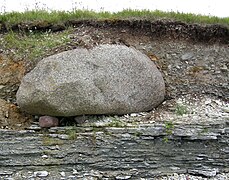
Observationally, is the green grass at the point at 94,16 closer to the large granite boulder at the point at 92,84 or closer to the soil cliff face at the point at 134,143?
the soil cliff face at the point at 134,143

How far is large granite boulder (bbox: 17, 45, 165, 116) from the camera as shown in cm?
802

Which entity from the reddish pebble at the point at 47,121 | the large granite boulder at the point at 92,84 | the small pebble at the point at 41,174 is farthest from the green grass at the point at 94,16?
the small pebble at the point at 41,174

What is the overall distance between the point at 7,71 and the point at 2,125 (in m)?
1.55

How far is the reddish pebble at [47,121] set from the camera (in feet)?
26.7

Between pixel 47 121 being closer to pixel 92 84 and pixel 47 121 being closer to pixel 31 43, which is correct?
pixel 92 84

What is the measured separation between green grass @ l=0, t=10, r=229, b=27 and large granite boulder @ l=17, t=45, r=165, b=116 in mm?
1482

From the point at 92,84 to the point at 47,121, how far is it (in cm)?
110

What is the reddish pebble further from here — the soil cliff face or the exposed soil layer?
the exposed soil layer

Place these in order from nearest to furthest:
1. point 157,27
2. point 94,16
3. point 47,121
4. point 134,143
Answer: point 134,143, point 47,121, point 157,27, point 94,16

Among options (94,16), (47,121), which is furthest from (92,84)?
(94,16)

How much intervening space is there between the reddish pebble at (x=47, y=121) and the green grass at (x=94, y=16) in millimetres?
2956

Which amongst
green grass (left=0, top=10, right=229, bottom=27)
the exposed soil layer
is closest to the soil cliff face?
the exposed soil layer

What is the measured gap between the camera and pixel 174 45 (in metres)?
10.1

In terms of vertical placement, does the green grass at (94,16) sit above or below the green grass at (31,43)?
above
